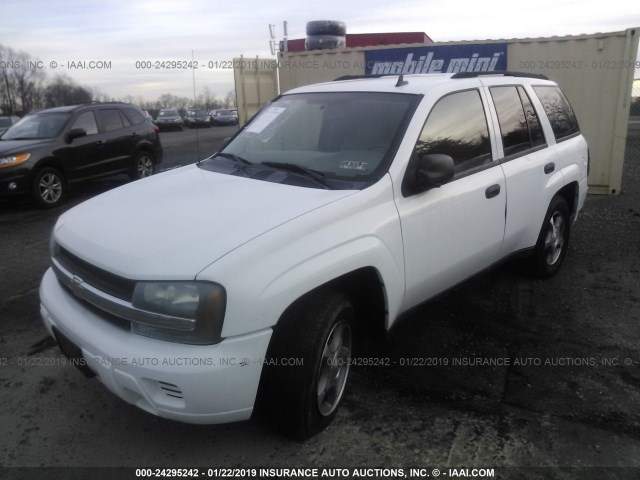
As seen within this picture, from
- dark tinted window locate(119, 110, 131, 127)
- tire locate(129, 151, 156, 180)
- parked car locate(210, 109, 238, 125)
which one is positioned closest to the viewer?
dark tinted window locate(119, 110, 131, 127)

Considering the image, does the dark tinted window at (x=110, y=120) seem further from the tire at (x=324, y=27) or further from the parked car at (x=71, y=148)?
the tire at (x=324, y=27)

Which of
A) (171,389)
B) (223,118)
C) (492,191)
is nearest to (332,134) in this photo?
(492,191)

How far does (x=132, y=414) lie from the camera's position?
10.00 ft

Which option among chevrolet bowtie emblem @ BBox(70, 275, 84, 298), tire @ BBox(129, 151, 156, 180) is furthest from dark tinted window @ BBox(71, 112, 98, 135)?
chevrolet bowtie emblem @ BBox(70, 275, 84, 298)

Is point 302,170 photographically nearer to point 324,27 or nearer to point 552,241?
point 552,241

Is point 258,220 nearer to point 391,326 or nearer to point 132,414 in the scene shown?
point 391,326

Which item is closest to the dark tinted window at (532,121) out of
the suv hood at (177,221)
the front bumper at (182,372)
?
the suv hood at (177,221)

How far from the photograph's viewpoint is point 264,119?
398 centimetres

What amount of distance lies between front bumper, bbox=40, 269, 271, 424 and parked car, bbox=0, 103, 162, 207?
23.3 feet

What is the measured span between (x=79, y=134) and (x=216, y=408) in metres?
8.22

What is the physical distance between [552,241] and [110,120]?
27.0 feet

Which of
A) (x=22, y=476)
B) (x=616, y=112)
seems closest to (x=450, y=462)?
(x=22, y=476)

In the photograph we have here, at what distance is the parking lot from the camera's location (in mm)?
2680

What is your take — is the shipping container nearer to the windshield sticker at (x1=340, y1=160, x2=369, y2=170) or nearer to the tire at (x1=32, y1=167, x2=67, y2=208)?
the tire at (x1=32, y1=167, x2=67, y2=208)
